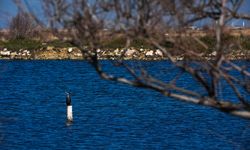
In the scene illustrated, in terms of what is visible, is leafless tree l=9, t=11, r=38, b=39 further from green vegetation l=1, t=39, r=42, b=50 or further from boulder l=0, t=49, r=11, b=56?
green vegetation l=1, t=39, r=42, b=50

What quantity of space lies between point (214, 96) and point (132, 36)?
1345 mm

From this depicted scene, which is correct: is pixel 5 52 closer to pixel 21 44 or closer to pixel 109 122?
pixel 21 44

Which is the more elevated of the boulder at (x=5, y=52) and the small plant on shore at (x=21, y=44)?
the small plant on shore at (x=21, y=44)

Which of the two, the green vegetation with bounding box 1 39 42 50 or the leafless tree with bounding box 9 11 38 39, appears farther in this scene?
the green vegetation with bounding box 1 39 42 50

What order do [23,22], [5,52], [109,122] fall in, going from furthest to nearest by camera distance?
[5,52]
[109,122]
[23,22]

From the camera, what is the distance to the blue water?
2842 cm

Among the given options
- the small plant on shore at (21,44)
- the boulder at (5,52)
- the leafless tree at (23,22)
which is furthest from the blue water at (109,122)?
the small plant on shore at (21,44)

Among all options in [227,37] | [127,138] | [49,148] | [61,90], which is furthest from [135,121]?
[227,37]

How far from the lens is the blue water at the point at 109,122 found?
28.4 metres

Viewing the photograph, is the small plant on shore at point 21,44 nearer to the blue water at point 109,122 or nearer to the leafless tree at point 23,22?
the blue water at point 109,122

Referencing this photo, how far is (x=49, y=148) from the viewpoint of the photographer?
27266 mm

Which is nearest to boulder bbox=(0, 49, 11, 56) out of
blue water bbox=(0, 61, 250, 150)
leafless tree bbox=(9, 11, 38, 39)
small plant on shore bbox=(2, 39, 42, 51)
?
small plant on shore bbox=(2, 39, 42, 51)

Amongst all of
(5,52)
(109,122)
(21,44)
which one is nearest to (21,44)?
(21,44)

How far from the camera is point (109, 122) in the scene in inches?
1379
